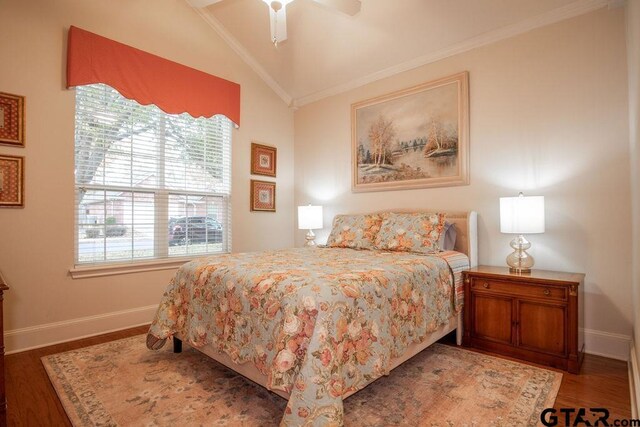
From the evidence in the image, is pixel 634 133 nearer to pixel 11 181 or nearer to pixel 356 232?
pixel 356 232

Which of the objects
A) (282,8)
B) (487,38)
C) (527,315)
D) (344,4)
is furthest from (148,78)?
(527,315)

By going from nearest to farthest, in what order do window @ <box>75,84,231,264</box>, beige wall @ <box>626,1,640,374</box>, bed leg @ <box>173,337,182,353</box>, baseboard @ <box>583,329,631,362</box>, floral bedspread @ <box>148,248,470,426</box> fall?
floral bedspread @ <box>148,248,470,426</box> < beige wall @ <box>626,1,640,374</box> < baseboard @ <box>583,329,631,362</box> < bed leg @ <box>173,337,182,353</box> < window @ <box>75,84,231,264</box>

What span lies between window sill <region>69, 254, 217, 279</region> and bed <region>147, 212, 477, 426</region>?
104 centimetres

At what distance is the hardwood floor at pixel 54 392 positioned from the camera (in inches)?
67.4

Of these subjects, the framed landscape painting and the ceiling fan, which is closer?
the ceiling fan

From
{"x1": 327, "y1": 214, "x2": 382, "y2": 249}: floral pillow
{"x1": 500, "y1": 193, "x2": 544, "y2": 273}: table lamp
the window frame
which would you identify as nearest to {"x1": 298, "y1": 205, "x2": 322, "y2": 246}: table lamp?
{"x1": 327, "y1": 214, "x2": 382, "y2": 249}: floral pillow

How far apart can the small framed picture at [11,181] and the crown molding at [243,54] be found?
238 centimetres

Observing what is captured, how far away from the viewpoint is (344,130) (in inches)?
167

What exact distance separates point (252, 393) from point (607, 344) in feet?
8.40

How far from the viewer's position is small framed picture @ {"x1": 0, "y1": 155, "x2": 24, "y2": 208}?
2.54 metres

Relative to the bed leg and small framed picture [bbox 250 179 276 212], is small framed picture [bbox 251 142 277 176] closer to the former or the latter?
small framed picture [bbox 250 179 276 212]

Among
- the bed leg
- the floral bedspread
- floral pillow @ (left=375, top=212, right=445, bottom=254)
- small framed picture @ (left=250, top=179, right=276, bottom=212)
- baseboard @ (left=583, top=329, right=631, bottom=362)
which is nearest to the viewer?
the floral bedspread

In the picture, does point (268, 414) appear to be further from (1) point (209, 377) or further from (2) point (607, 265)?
(2) point (607, 265)

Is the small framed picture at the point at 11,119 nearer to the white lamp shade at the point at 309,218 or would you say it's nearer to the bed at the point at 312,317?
the bed at the point at 312,317
